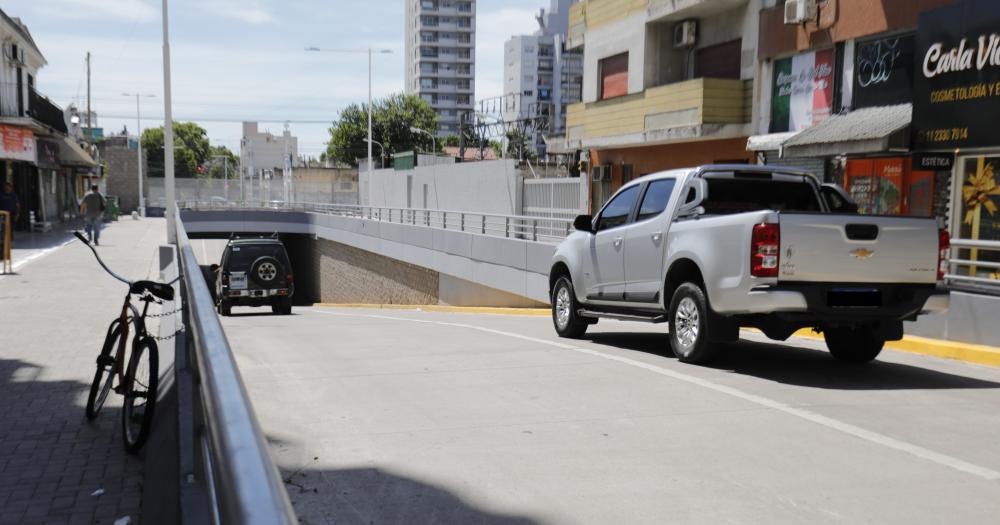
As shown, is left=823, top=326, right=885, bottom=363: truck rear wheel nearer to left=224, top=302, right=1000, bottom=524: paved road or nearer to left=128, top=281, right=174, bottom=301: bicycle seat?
left=224, top=302, right=1000, bottom=524: paved road

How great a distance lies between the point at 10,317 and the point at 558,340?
7.81m

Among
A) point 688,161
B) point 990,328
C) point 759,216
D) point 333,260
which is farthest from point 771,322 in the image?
point 333,260

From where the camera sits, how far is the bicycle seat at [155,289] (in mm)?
6301

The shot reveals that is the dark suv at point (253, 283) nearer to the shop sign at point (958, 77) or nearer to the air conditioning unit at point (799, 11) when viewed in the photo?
the air conditioning unit at point (799, 11)

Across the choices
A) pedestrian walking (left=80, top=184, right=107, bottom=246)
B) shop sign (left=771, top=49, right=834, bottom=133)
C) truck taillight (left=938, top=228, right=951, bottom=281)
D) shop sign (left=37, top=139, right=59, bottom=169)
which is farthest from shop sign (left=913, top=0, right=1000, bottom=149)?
shop sign (left=37, top=139, right=59, bottom=169)

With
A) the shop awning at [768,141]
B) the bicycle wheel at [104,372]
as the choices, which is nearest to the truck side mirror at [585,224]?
the bicycle wheel at [104,372]

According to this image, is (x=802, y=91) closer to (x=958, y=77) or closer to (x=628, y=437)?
(x=958, y=77)

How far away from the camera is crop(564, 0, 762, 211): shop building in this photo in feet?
77.7

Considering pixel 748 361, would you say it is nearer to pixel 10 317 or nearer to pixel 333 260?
pixel 10 317

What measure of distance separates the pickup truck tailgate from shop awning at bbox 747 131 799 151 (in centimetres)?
1268

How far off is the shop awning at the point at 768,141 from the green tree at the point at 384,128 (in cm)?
6765

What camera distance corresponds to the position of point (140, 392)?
5.95 meters

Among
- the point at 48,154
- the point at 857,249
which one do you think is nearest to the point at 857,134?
the point at 857,249

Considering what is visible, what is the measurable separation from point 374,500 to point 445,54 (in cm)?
14034
